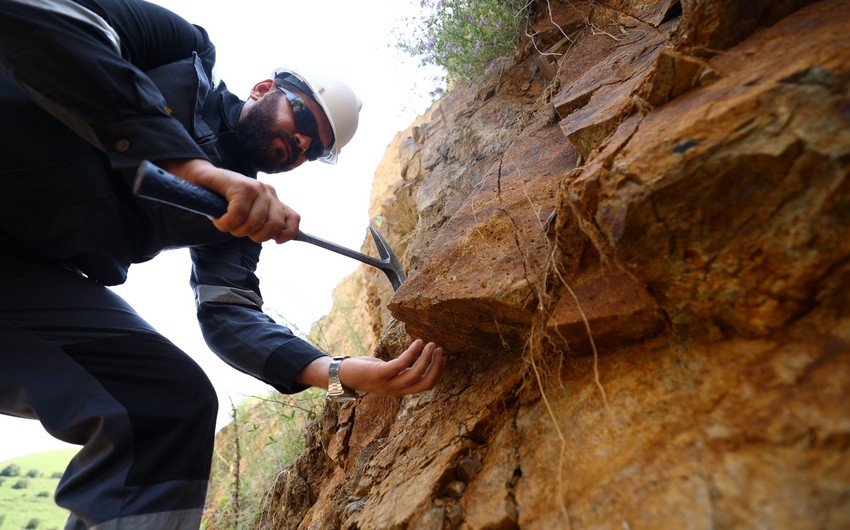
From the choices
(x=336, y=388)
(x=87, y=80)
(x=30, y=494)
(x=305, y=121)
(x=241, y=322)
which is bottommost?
(x=30, y=494)

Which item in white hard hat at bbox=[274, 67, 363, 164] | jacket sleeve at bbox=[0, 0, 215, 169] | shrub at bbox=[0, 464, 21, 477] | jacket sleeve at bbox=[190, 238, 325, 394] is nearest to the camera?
jacket sleeve at bbox=[0, 0, 215, 169]

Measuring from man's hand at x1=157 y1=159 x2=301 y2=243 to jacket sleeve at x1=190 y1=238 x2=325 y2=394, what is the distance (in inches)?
22.2

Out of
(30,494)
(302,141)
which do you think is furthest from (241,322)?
(30,494)

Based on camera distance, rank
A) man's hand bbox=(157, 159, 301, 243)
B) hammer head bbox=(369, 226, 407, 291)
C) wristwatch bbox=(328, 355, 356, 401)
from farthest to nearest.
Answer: hammer head bbox=(369, 226, 407, 291), wristwatch bbox=(328, 355, 356, 401), man's hand bbox=(157, 159, 301, 243)

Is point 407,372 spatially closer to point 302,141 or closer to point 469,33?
point 302,141

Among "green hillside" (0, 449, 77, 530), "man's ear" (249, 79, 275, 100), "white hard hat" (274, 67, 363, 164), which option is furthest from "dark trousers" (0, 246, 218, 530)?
"green hillside" (0, 449, 77, 530)

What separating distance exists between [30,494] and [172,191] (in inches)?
248

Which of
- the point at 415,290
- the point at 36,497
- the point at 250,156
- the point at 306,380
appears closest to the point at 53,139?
the point at 250,156

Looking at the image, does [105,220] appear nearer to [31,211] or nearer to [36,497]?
[31,211]

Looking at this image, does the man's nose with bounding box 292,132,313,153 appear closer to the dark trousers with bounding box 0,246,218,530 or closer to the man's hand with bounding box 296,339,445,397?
the dark trousers with bounding box 0,246,218,530

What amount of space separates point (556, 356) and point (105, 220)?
1722mm

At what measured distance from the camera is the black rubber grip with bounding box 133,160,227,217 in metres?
1.34

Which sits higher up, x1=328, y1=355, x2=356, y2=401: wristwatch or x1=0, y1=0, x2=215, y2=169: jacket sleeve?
x1=0, y1=0, x2=215, y2=169: jacket sleeve

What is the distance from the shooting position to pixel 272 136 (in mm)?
2562
